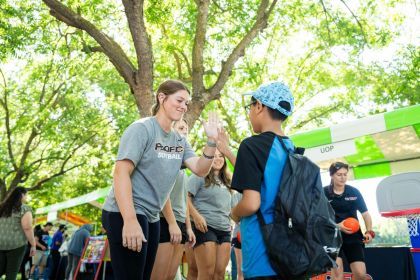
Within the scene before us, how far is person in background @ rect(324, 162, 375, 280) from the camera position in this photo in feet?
22.7

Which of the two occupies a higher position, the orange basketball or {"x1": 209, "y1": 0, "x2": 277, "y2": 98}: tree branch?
{"x1": 209, "y1": 0, "x2": 277, "y2": 98}: tree branch

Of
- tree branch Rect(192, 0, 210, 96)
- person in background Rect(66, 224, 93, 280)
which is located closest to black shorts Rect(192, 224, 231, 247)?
tree branch Rect(192, 0, 210, 96)

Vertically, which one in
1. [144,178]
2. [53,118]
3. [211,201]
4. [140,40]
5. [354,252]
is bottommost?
[354,252]

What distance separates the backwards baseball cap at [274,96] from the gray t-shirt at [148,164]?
0.83 meters

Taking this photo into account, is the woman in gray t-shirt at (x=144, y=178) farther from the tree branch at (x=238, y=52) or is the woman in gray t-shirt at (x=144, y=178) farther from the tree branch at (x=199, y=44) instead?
the tree branch at (x=199, y=44)

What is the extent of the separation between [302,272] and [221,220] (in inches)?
136

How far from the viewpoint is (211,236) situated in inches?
225

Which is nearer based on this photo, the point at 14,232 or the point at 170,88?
the point at 170,88

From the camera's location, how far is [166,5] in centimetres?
1127

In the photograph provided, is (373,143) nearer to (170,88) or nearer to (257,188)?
(170,88)

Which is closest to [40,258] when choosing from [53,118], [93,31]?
[53,118]

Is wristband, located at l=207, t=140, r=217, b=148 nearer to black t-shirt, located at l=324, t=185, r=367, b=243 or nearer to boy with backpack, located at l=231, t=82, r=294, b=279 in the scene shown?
boy with backpack, located at l=231, t=82, r=294, b=279

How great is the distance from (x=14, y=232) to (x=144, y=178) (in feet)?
18.4

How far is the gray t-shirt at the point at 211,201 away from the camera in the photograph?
5.88m
